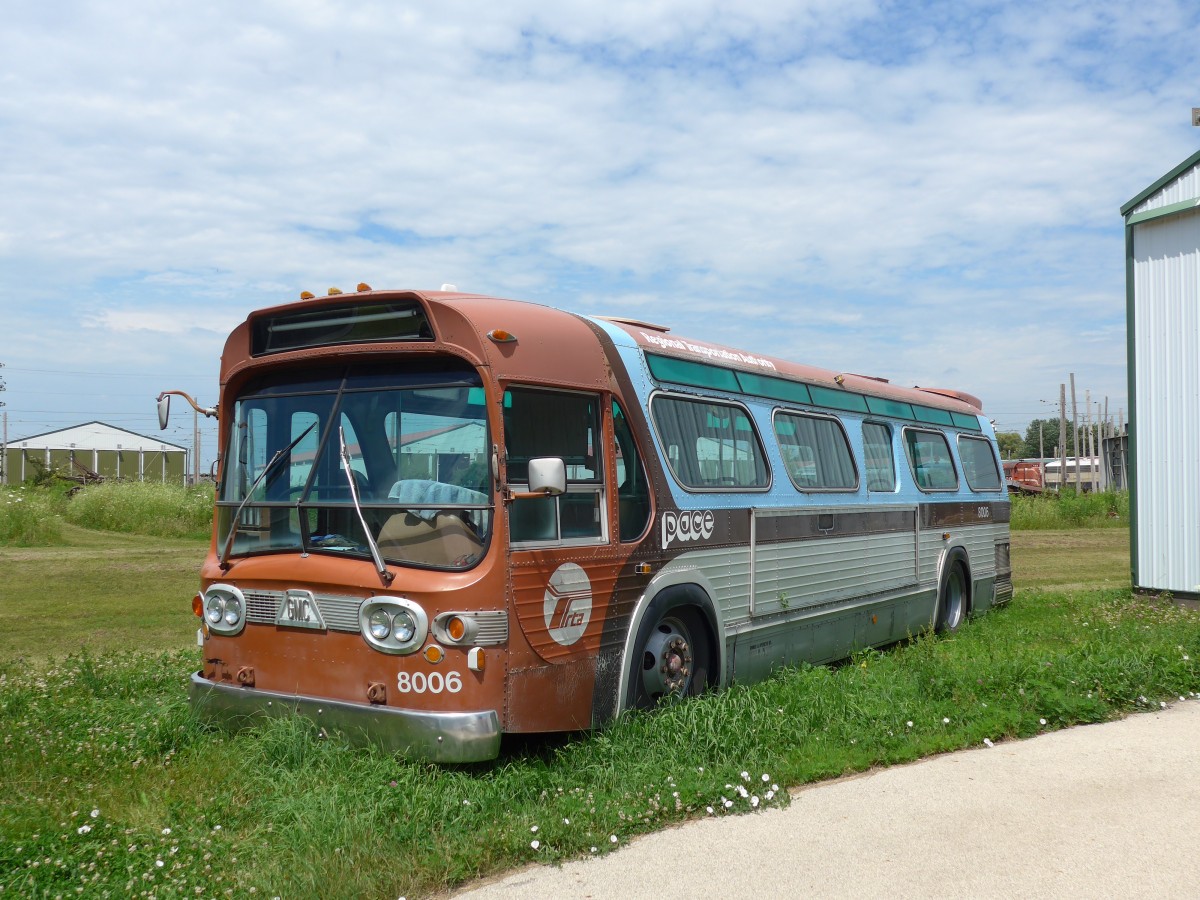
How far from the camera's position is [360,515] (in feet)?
19.5

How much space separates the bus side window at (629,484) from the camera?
6.86m

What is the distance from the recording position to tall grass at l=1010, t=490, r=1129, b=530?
106ft

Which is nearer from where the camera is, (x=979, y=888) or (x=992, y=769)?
(x=979, y=888)

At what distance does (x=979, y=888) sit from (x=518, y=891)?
1.89m

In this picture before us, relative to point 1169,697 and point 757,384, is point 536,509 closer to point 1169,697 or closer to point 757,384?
point 757,384

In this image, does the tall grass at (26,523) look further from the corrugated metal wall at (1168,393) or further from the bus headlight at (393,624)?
the corrugated metal wall at (1168,393)

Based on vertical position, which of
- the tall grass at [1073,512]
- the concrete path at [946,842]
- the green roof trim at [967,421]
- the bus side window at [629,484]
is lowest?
the concrete path at [946,842]

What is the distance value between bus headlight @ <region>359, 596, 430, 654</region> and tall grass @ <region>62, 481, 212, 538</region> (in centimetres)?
2304

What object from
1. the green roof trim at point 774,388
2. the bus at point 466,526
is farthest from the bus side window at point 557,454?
the green roof trim at point 774,388

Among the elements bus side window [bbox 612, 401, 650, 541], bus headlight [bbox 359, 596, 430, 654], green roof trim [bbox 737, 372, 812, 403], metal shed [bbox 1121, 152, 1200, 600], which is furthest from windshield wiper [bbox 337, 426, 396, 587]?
metal shed [bbox 1121, 152, 1200, 600]

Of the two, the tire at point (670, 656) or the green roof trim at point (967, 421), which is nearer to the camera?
the tire at point (670, 656)

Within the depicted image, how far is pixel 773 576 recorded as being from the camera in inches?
338

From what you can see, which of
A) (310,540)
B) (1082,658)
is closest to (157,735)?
(310,540)

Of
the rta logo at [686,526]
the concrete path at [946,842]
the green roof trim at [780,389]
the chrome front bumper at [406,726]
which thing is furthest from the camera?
the green roof trim at [780,389]
